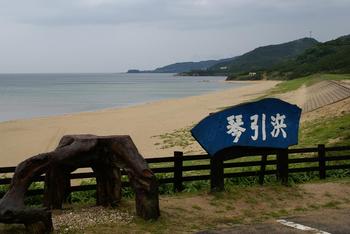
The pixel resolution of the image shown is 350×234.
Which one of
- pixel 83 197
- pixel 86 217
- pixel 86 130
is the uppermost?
pixel 86 217

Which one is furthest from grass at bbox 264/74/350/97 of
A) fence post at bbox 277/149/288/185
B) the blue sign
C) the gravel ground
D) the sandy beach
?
the gravel ground

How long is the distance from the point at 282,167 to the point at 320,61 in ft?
379

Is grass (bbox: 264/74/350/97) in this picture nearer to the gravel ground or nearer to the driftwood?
the driftwood

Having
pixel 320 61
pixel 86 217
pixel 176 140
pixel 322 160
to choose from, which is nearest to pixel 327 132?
pixel 322 160

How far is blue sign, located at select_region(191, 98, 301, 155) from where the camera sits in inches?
392

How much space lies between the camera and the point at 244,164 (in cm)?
1109

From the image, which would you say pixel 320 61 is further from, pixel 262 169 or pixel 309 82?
pixel 262 169

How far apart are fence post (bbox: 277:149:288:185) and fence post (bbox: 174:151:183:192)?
2.35 metres

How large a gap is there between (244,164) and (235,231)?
3148mm

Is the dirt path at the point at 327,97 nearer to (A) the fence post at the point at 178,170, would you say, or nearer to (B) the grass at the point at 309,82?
(B) the grass at the point at 309,82

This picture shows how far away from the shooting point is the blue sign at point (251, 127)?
9.97 m

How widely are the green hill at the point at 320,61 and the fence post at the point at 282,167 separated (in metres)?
87.4

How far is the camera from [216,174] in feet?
34.2

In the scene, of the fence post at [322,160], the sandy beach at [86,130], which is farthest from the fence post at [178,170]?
the sandy beach at [86,130]
